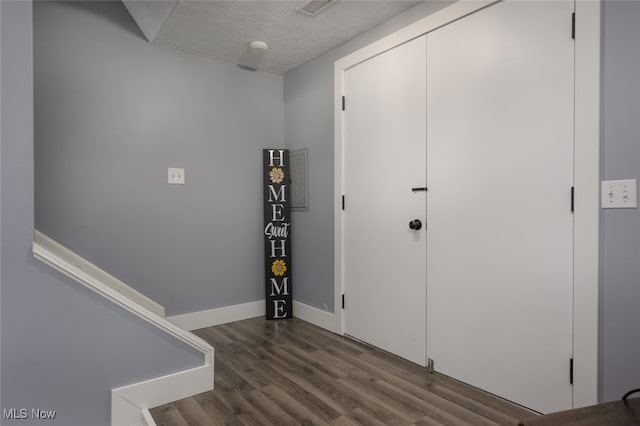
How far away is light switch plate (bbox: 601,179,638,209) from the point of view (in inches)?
58.4

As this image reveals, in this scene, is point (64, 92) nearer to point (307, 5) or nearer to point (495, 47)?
point (307, 5)

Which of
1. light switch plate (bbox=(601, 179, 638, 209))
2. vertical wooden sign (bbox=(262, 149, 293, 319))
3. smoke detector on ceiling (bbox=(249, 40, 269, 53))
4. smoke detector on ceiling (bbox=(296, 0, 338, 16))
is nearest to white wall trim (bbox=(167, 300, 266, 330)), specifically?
vertical wooden sign (bbox=(262, 149, 293, 319))

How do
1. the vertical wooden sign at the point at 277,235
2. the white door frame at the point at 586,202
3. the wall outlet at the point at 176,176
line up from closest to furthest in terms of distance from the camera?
1. the white door frame at the point at 586,202
2. the wall outlet at the point at 176,176
3. the vertical wooden sign at the point at 277,235

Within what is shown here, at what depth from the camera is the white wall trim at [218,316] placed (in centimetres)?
310

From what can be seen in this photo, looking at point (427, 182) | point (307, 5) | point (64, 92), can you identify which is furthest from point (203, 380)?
point (307, 5)

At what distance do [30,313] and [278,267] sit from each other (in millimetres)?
2108

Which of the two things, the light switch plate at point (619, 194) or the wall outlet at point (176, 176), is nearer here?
the light switch plate at point (619, 194)

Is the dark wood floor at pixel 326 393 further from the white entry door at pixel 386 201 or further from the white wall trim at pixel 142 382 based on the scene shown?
the white entry door at pixel 386 201

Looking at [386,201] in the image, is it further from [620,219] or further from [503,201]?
[620,219]

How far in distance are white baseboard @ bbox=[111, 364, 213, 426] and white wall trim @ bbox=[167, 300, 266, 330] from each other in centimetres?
112

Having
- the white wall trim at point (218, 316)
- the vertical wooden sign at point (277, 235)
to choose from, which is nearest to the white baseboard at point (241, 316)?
the white wall trim at point (218, 316)

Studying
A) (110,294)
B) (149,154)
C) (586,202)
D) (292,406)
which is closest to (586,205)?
(586,202)

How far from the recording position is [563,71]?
1696mm

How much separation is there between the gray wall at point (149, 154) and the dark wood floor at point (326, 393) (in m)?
0.89
